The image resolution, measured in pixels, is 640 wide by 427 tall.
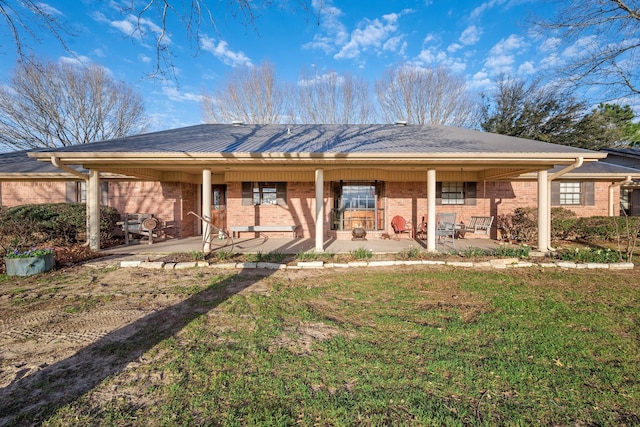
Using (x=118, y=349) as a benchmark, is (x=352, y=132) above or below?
above

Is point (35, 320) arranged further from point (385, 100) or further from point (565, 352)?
point (385, 100)

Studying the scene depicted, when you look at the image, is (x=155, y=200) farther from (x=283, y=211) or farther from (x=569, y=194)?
(x=569, y=194)

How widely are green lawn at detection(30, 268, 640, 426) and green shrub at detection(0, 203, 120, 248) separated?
6.44 metres

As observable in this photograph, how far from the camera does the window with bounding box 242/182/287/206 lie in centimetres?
1102

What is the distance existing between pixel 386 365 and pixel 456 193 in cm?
1004

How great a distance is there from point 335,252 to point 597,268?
20.2 feet

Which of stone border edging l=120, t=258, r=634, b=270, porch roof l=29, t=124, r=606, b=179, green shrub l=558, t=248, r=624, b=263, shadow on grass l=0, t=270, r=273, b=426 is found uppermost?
porch roof l=29, t=124, r=606, b=179

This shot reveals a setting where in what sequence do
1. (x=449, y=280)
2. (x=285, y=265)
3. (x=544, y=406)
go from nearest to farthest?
1. (x=544, y=406)
2. (x=449, y=280)
3. (x=285, y=265)

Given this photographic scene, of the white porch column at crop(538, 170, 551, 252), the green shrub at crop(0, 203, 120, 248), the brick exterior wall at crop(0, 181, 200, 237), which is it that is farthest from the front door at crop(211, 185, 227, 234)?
the white porch column at crop(538, 170, 551, 252)

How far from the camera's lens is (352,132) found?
1068cm

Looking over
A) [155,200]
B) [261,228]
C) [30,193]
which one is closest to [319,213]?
[261,228]

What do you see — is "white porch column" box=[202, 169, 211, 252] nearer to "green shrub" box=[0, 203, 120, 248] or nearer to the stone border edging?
the stone border edging

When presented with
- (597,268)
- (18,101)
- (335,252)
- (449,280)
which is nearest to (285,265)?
(335,252)

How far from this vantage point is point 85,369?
2.58m
